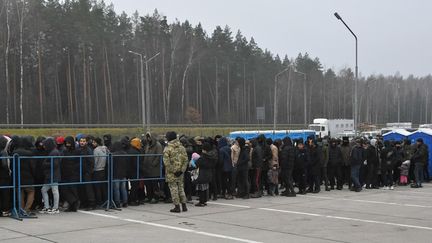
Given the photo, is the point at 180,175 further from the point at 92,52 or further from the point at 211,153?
the point at 92,52

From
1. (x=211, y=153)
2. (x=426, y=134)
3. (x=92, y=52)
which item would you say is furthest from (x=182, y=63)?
(x=211, y=153)

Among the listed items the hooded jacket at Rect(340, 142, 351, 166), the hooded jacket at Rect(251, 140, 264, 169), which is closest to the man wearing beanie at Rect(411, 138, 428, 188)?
the hooded jacket at Rect(340, 142, 351, 166)

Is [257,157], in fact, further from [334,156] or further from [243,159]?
[334,156]

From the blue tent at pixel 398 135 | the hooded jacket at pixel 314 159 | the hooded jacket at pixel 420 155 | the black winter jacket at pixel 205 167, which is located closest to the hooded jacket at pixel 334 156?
the hooded jacket at pixel 314 159

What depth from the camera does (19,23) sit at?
5262 cm

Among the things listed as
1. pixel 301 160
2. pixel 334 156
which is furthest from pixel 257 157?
pixel 334 156

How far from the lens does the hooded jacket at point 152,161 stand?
44.0 feet

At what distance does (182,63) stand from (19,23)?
1133 inches

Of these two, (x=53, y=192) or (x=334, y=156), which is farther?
(x=334, y=156)

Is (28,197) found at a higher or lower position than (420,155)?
lower

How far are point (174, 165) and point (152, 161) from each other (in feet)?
5.82

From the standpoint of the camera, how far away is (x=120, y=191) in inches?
507

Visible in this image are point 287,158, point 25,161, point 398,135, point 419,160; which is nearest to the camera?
point 25,161

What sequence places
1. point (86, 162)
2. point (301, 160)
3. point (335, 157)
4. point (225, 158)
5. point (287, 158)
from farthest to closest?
point (335, 157), point (301, 160), point (287, 158), point (225, 158), point (86, 162)
